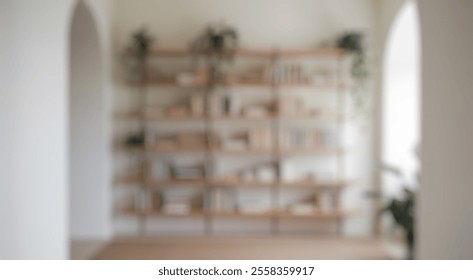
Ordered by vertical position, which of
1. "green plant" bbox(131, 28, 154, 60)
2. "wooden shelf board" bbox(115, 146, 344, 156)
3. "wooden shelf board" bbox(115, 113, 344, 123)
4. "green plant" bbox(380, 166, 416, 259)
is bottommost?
"green plant" bbox(380, 166, 416, 259)

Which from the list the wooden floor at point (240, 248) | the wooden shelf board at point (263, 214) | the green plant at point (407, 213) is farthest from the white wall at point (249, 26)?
the green plant at point (407, 213)

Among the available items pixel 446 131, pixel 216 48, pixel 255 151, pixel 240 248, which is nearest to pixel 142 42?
pixel 216 48

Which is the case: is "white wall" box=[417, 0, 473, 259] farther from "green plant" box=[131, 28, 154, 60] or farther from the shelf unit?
"green plant" box=[131, 28, 154, 60]

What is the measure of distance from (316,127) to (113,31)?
2.54 meters

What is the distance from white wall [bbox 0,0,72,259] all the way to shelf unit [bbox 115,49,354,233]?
1726 mm

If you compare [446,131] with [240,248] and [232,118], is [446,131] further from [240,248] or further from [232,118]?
[232,118]

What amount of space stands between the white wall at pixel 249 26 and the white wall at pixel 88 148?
11.4 inches

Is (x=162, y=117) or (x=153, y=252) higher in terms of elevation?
(x=162, y=117)

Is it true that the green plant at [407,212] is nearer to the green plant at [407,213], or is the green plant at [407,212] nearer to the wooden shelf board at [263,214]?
the green plant at [407,213]

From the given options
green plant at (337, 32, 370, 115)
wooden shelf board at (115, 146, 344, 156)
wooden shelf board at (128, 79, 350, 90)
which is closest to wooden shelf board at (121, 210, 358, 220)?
wooden shelf board at (115, 146, 344, 156)

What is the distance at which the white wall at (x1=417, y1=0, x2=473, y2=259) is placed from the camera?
88.9 inches

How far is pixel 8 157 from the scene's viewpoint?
2520mm
